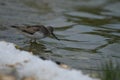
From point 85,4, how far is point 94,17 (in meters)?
3.01

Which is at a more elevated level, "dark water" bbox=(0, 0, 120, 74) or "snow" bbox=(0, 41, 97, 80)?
"snow" bbox=(0, 41, 97, 80)

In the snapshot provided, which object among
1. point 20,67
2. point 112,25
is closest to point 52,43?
point 112,25

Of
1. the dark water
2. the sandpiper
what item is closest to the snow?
the dark water

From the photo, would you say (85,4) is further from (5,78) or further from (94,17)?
(5,78)

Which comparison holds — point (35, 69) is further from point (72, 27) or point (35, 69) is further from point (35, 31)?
point (72, 27)

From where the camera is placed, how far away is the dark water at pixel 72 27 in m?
9.04

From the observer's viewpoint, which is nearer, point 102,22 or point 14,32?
point 14,32

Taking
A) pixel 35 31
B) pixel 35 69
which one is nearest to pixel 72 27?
pixel 35 31

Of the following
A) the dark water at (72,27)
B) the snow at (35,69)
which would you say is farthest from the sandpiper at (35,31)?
the snow at (35,69)

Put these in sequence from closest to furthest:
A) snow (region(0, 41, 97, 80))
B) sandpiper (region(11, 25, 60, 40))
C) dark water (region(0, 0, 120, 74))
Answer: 1. snow (region(0, 41, 97, 80))
2. dark water (region(0, 0, 120, 74))
3. sandpiper (region(11, 25, 60, 40))

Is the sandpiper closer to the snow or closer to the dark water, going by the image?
the dark water

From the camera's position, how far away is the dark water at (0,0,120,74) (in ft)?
29.7

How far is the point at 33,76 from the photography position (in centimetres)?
528

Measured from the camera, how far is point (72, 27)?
11.9m
